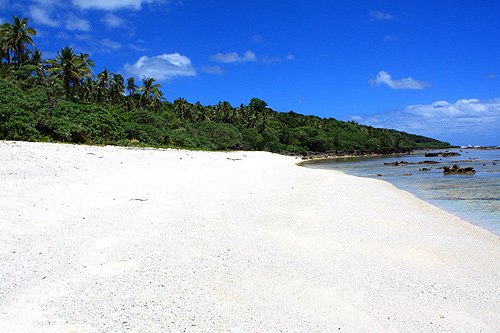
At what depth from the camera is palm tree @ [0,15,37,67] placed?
124 ft

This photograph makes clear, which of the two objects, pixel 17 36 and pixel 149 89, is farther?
pixel 149 89

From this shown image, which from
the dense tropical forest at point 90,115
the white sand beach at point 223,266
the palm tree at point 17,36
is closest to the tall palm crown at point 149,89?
the dense tropical forest at point 90,115

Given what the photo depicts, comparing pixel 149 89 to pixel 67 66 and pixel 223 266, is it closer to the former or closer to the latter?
pixel 67 66

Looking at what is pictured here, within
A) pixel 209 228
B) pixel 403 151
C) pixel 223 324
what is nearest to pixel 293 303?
pixel 223 324

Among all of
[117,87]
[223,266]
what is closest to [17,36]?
[117,87]

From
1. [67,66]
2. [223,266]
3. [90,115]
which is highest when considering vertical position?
[67,66]

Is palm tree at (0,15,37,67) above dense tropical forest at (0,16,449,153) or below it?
above

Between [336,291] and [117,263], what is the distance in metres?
2.82

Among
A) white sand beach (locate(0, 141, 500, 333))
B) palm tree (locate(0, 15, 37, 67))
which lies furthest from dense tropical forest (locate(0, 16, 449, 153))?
white sand beach (locate(0, 141, 500, 333))

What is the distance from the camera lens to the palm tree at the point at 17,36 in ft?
124

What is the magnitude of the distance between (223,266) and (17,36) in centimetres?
4796

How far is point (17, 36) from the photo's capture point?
38.4 metres

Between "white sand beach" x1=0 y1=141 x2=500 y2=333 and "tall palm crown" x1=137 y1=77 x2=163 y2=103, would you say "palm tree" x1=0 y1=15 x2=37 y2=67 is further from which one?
"white sand beach" x1=0 y1=141 x2=500 y2=333

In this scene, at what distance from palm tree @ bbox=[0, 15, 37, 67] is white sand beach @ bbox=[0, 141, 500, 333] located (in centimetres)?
4153
